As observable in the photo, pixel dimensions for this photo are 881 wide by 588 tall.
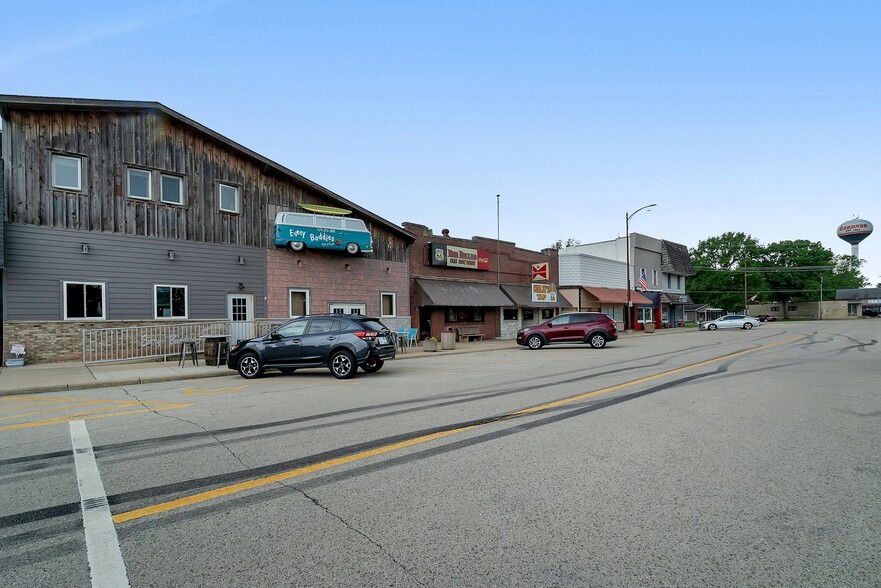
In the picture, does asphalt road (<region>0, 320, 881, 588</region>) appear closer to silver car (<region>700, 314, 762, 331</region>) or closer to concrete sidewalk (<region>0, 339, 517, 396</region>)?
concrete sidewalk (<region>0, 339, 517, 396</region>)

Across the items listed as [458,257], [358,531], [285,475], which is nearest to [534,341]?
[458,257]

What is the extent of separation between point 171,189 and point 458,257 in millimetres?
14664

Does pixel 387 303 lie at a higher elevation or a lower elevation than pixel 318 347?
higher

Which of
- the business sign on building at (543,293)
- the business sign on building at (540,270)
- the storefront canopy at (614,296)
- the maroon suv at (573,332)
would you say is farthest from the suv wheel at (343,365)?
the storefront canopy at (614,296)

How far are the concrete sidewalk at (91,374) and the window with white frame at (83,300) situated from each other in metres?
1.62

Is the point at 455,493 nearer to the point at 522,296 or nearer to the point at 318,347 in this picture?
the point at 318,347

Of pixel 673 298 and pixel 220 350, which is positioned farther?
pixel 673 298

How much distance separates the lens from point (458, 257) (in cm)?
2770

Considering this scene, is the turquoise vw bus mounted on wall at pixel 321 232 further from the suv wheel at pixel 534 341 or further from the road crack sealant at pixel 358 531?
the road crack sealant at pixel 358 531

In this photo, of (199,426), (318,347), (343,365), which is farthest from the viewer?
(318,347)

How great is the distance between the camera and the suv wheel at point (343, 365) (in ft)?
40.1

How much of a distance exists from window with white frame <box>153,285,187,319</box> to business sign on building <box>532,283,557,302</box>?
21.1 meters

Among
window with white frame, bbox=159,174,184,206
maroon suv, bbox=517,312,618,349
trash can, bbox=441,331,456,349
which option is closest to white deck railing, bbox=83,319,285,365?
window with white frame, bbox=159,174,184,206

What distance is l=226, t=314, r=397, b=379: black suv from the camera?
12320 mm
